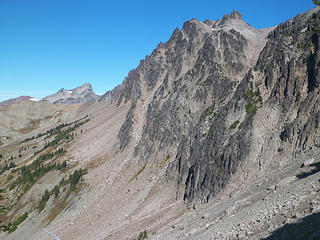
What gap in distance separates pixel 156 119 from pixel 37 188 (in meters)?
53.1

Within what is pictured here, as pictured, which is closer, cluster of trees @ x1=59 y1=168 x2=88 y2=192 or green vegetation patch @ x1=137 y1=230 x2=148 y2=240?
green vegetation patch @ x1=137 y1=230 x2=148 y2=240

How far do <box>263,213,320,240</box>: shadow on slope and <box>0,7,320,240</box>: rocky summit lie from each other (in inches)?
4.0

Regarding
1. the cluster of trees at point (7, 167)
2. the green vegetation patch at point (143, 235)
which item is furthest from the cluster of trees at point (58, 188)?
the cluster of trees at point (7, 167)

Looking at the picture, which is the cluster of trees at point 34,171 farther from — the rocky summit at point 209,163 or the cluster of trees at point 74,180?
the cluster of trees at point 74,180

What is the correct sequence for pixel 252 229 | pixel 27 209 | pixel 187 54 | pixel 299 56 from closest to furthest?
pixel 252 229, pixel 299 56, pixel 27 209, pixel 187 54

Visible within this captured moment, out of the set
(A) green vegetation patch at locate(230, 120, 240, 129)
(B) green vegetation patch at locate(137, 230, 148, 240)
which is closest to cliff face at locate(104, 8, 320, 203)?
(A) green vegetation patch at locate(230, 120, 240, 129)

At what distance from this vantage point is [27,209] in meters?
85.1

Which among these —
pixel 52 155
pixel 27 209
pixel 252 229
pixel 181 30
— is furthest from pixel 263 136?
pixel 52 155

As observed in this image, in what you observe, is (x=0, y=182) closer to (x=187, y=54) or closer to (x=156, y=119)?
(x=156, y=119)

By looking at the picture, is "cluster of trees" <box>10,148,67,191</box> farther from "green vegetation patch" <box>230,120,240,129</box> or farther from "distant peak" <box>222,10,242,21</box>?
"distant peak" <box>222,10,242,21</box>

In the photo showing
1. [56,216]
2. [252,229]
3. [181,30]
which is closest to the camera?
[252,229]

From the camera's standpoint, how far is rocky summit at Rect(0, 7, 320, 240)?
28.5m

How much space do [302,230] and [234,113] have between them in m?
39.5

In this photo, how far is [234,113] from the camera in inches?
2156
